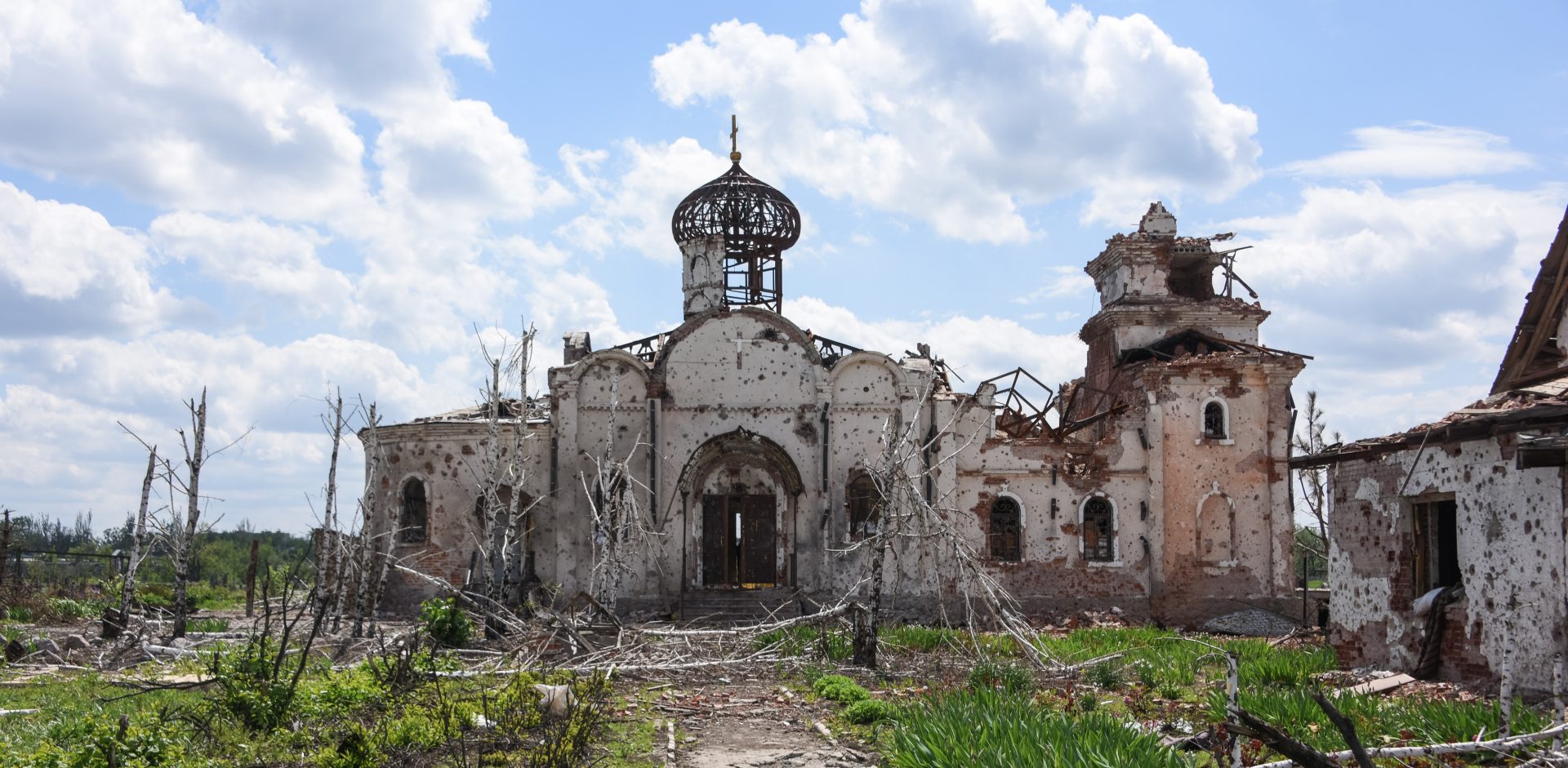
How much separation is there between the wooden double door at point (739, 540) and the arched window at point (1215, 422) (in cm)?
947

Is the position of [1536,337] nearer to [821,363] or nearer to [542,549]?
[821,363]

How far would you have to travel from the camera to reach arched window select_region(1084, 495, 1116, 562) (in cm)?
2531

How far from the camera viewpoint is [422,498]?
25156mm

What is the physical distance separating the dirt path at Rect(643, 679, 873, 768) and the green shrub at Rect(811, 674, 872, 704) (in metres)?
0.19

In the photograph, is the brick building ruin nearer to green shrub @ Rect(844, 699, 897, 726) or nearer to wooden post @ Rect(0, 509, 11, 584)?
green shrub @ Rect(844, 699, 897, 726)

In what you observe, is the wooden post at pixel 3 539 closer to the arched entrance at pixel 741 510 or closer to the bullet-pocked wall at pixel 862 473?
the bullet-pocked wall at pixel 862 473

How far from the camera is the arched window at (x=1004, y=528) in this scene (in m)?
25.2

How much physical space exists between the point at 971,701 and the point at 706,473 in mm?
15049

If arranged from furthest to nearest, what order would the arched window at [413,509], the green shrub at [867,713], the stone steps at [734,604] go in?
1. the arched window at [413,509]
2. the stone steps at [734,604]
3. the green shrub at [867,713]

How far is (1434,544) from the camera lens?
48.8ft

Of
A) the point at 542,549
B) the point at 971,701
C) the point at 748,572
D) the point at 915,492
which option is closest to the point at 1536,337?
the point at 915,492

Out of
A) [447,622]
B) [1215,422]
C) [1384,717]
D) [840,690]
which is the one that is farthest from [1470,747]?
[1215,422]

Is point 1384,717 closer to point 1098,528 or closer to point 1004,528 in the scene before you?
point 1004,528

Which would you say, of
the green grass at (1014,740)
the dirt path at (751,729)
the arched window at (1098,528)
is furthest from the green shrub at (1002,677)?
the arched window at (1098,528)
